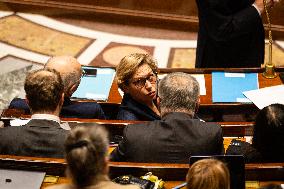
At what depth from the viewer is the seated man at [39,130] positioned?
9.87 feet

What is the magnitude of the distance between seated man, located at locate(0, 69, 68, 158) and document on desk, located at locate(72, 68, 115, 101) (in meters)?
0.85

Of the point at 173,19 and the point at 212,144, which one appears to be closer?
the point at 212,144

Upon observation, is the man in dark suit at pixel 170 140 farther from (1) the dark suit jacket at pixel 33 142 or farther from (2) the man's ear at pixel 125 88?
(2) the man's ear at pixel 125 88

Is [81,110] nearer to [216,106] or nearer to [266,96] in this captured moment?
[216,106]

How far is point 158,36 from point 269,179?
419 cm

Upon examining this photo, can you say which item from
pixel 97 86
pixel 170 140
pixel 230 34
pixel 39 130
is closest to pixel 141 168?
pixel 170 140

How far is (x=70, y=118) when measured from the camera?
3461 mm

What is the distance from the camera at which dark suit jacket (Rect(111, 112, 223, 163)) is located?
2926 mm

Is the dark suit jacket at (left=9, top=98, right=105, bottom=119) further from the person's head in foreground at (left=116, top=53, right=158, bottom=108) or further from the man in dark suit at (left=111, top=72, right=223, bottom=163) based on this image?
the man in dark suit at (left=111, top=72, right=223, bottom=163)

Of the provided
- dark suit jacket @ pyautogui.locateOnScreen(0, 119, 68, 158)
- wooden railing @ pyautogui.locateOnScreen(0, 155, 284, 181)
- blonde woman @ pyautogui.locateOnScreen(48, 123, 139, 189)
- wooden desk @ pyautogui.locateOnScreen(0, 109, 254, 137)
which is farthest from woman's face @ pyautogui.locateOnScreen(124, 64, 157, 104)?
blonde woman @ pyautogui.locateOnScreen(48, 123, 139, 189)

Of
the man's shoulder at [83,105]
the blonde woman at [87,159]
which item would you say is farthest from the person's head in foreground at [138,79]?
the blonde woman at [87,159]

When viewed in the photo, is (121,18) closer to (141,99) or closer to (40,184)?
(141,99)

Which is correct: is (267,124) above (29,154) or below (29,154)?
above

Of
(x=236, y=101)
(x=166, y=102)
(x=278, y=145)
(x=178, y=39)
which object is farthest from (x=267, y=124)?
(x=178, y=39)
